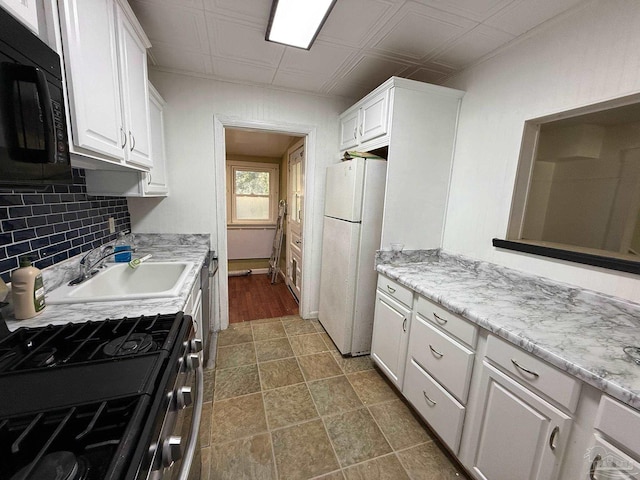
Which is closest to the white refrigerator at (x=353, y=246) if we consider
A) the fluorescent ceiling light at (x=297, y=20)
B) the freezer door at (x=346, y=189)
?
the freezer door at (x=346, y=189)

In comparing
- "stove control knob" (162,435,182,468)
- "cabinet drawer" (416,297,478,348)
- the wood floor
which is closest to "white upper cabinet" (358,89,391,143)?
"cabinet drawer" (416,297,478,348)

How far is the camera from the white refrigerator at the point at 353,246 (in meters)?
2.02

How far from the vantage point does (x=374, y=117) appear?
2002 mm

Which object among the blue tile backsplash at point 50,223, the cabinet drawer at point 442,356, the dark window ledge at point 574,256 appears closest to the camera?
the blue tile backsplash at point 50,223

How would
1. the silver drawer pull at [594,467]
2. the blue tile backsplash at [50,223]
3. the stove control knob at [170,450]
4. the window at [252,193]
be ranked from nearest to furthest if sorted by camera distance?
the stove control knob at [170,450] → the silver drawer pull at [594,467] → the blue tile backsplash at [50,223] → the window at [252,193]

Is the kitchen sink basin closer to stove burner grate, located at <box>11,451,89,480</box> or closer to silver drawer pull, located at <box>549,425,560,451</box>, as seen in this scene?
stove burner grate, located at <box>11,451,89,480</box>

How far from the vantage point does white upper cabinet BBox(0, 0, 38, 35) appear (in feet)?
2.05

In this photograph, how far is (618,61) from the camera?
1.19 meters

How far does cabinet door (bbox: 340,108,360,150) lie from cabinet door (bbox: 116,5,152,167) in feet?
5.01

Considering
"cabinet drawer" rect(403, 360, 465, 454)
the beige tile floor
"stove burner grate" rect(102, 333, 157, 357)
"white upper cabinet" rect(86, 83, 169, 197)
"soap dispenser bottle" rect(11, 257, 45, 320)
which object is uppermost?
"white upper cabinet" rect(86, 83, 169, 197)

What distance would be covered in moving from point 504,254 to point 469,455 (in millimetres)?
1122

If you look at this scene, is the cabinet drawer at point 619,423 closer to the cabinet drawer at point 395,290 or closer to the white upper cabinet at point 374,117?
the cabinet drawer at point 395,290

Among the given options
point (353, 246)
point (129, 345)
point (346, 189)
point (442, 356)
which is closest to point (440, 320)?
point (442, 356)

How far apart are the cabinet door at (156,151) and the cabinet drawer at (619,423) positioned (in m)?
2.35
